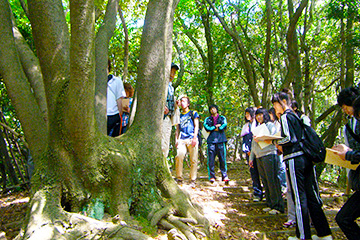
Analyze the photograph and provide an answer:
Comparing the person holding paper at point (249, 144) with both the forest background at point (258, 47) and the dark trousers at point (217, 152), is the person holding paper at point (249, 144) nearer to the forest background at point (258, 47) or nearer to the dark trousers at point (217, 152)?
the dark trousers at point (217, 152)

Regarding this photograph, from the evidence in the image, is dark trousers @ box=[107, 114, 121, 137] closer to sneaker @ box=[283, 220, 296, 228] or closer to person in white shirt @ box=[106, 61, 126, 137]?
person in white shirt @ box=[106, 61, 126, 137]

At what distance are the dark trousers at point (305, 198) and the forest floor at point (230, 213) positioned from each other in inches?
25.1

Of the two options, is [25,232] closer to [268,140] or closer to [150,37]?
[150,37]

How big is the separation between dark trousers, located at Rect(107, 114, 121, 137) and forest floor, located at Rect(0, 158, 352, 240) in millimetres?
1904

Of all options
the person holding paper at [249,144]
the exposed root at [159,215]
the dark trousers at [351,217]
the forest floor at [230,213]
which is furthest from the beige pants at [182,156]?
the dark trousers at [351,217]

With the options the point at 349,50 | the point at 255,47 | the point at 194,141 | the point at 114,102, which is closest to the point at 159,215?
the point at 114,102

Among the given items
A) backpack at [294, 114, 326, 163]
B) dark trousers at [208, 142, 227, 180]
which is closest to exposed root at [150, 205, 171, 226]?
backpack at [294, 114, 326, 163]

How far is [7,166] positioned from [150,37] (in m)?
5.98

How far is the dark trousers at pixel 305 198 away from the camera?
4.16 meters

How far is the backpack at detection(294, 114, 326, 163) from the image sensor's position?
4.23 metres

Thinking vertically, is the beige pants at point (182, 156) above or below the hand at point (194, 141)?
below

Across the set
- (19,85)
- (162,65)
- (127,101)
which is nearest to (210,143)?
(127,101)

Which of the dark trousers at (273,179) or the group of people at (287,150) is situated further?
the dark trousers at (273,179)

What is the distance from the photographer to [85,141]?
348 cm
